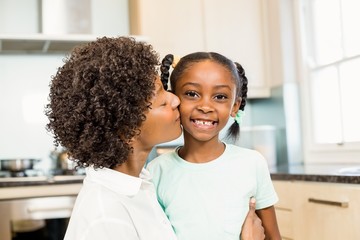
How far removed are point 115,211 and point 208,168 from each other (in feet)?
1.65

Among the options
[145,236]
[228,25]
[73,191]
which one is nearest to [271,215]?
[145,236]

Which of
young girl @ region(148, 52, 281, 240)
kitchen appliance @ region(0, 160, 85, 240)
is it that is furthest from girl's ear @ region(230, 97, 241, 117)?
kitchen appliance @ region(0, 160, 85, 240)

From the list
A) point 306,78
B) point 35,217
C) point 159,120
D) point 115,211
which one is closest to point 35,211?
point 35,217

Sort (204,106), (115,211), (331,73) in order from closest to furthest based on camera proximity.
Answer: (115,211) < (204,106) < (331,73)

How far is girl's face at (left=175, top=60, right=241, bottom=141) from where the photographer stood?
4.09ft

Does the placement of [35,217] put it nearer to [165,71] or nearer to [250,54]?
[165,71]

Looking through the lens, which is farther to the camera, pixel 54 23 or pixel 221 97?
pixel 54 23

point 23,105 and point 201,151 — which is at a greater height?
point 23,105

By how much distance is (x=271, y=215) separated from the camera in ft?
4.52

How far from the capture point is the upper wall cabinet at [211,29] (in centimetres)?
296

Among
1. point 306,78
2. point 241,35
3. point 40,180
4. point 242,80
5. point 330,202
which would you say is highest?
point 241,35

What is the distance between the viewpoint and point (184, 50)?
2.99m

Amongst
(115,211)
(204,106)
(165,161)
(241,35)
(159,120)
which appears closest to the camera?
(115,211)

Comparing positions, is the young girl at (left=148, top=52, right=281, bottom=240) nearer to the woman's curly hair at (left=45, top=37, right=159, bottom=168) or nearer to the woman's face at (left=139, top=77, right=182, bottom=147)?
the woman's face at (left=139, top=77, right=182, bottom=147)
